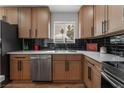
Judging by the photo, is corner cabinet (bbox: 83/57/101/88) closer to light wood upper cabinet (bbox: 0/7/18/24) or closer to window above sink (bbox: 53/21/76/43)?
window above sink (bbox: 53/21/76/43)

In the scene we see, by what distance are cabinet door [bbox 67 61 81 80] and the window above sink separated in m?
1.11

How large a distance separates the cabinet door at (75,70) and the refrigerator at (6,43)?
154cm

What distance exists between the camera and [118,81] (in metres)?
1.35

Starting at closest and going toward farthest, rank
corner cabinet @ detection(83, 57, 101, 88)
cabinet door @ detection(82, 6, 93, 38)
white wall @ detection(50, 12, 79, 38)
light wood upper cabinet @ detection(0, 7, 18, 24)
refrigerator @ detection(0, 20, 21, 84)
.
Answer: corner cabinet @ detection(83, 57, 101, 88) < refrigerator @ detection(0, 20, 21, 84) < cabinet door @ detection(82, 6, 93, 38) < light wood upper cabinet @ detection(0, 7, 18, 24) < white wall @ detection(50, 12, 79, 38)

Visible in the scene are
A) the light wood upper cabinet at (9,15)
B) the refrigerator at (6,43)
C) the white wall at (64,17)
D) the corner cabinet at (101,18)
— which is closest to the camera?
the corner cabinet at (101,18)

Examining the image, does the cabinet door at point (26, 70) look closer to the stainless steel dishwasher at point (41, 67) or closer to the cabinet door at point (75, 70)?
the stainless steel dishwasher at point (41, 67)

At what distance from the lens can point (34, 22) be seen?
4.38 meters

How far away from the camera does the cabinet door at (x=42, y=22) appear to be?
436cm

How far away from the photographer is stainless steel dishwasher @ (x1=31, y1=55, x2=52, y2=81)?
3912mm

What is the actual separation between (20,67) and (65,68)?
1.12 metres

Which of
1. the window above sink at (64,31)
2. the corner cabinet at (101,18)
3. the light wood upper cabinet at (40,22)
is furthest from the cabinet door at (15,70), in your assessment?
the corner cabinet at (101,18)

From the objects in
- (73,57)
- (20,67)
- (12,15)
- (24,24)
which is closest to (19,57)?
(20,67)

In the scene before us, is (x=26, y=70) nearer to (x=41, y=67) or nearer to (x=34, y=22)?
(x=41, y=67)

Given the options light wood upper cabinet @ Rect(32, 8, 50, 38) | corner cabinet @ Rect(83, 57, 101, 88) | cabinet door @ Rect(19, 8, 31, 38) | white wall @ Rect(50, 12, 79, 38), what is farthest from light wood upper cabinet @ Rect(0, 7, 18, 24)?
corner cabinet @ Rect(83, 57, 101, 88)
